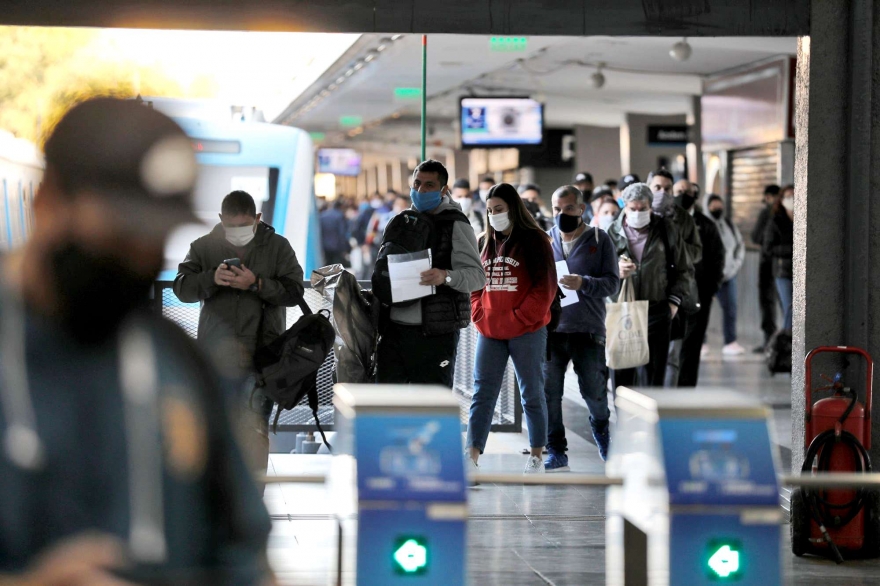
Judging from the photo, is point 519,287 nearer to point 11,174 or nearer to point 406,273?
point 406,273

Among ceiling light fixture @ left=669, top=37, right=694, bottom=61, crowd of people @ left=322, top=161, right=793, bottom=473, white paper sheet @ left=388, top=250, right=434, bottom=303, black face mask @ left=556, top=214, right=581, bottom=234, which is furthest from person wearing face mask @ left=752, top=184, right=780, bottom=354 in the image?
white paper sheet @ left=388, top=250, right=434, bottom=303

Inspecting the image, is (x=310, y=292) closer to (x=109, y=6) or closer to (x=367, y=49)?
(x=109, y=6)

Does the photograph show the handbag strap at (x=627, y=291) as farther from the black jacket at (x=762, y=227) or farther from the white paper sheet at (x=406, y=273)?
the black jacket at (x=762, y=227)

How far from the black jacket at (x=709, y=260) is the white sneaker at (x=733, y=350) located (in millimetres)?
3850

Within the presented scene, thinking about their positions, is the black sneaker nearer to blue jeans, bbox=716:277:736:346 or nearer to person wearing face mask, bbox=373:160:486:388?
person wearing face mask, bbox=373:160:486:388

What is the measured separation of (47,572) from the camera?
1747mm

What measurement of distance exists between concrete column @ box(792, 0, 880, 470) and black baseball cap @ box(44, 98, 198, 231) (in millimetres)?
5272

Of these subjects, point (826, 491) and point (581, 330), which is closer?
point (826, 491)

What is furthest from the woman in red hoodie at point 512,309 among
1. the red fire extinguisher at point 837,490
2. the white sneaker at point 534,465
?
the red fire extinguisher at point 837,490

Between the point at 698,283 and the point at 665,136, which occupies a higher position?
the point at 665,136

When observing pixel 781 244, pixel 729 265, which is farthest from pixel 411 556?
pixel 729 265

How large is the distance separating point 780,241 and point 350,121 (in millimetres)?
23340

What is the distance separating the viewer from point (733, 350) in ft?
52.7

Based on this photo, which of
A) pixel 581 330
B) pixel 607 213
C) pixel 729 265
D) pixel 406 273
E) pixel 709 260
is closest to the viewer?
pixel 406 273
